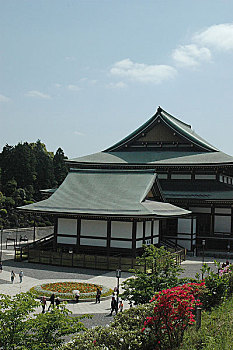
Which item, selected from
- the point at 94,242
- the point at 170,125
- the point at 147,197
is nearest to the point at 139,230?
the point at 94,242

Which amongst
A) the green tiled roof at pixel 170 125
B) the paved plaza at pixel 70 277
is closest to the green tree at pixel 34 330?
the paved plaza at pixel 70 277

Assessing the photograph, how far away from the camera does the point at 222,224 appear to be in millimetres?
45844

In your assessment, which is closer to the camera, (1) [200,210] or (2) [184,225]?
(2) [184,225]

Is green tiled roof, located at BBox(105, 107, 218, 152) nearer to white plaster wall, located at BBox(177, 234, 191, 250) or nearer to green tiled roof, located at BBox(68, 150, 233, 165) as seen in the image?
green tiled roof, located at BBox(68, 150, 233, 165)

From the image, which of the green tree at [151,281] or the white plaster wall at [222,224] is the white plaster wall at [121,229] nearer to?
the white plaster wall at [222,224]

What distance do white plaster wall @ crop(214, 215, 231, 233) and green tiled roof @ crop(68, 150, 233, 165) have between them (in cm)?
604

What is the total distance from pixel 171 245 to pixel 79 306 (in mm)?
20625

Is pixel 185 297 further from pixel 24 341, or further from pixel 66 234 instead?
pixel 66 234

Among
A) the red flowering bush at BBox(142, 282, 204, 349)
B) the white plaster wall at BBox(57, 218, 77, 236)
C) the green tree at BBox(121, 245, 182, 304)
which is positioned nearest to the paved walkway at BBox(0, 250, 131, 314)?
the white plaster wall at BBox(57, 218, 77, 236)

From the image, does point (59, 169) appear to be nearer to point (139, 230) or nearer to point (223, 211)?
point (223, 211)

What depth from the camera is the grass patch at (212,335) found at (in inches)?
417

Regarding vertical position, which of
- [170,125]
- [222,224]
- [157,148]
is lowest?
[222,224]

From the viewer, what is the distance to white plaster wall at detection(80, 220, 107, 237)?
36719 mm

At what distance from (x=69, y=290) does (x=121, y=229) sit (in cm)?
1084
